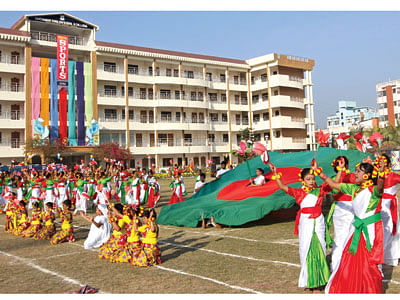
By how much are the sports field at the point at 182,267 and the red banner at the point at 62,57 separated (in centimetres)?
3059

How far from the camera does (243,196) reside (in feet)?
35.6

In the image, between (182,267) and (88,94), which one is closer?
(182,267)

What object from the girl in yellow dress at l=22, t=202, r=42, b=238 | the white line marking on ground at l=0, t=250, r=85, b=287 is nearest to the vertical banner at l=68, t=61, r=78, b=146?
the girl in yellow dress at l=22, t=202, r=42, b=238

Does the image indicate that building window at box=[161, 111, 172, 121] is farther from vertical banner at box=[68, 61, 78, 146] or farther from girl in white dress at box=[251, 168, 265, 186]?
girl in white dress at box=[251, 168, 265, 186]

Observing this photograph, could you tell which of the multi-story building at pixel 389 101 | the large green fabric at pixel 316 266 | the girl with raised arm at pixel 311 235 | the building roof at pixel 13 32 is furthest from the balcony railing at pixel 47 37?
the multi-story building at pixel 389 101

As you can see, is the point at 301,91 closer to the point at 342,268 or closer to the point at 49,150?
the point at 49,150

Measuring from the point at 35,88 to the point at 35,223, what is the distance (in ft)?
98.8

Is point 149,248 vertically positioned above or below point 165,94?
below

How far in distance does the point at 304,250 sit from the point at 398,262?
216 cm

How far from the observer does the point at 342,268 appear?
477cm

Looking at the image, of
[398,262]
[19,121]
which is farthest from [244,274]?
[19,121]

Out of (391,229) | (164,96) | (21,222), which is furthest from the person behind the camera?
(164,96)

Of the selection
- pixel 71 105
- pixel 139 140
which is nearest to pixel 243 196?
pixel 71 105

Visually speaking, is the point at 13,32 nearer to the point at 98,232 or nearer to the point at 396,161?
the point at 98,232
